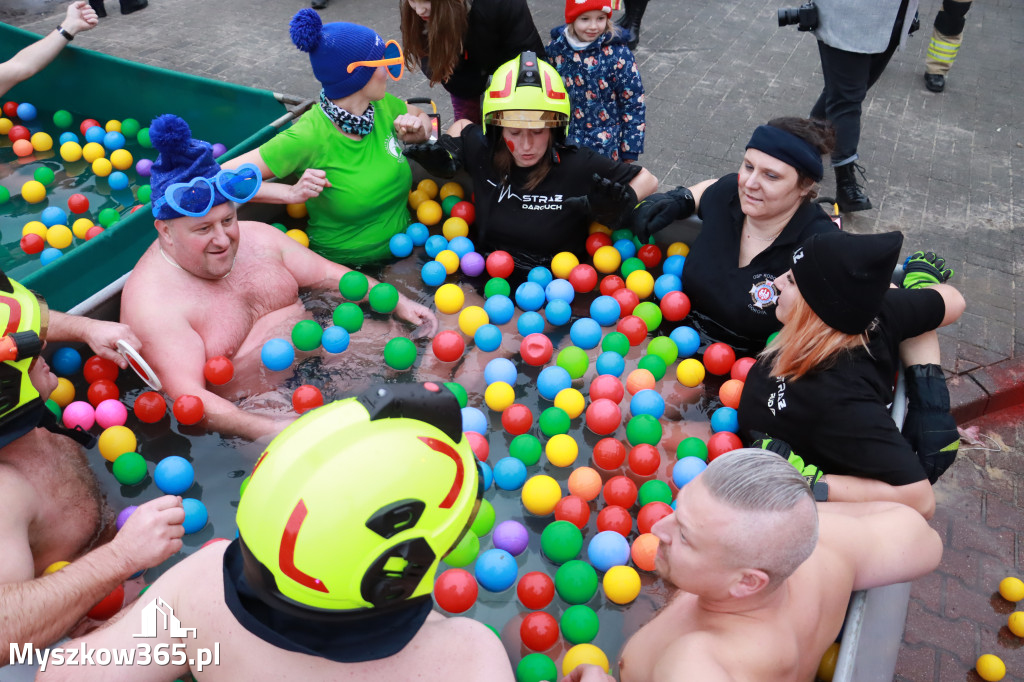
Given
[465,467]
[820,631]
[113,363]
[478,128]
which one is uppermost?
[465,467]

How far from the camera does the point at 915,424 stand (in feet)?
10.3

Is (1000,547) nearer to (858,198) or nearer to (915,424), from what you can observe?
(915,424)

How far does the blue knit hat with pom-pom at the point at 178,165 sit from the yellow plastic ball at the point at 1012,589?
414 cm

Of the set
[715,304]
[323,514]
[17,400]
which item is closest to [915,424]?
[715,304]

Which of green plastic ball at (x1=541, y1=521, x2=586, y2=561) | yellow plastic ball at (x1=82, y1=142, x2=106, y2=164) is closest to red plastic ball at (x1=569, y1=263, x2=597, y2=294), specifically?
green plastic ball at (x1=541, y1=521, x2=586, y2=561)

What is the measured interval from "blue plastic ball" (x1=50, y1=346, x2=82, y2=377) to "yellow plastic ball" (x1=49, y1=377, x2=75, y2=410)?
0.07 m

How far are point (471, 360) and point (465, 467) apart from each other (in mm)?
2515

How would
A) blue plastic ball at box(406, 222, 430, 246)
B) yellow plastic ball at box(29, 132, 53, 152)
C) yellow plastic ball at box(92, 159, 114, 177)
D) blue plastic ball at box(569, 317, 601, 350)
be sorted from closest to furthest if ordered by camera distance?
blue plastic ball at box(569, 317, 601, 350) < blue plastic ball at box(406, 222, 430, 246) < yellow plastic ball at box(92, 159, 114, 177) < yellow plastic ball at box(29, 132, 53, 152)

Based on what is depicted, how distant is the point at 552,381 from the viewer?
3.86m

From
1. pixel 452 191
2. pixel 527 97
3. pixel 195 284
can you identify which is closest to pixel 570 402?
pixel 527 97

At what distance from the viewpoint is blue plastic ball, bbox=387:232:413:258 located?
466 centimetres

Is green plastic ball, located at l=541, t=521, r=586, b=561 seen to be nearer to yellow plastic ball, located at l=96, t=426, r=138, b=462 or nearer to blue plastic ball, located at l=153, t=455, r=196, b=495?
blue plastic ball, located at l=153, t=455, r=196, b=495

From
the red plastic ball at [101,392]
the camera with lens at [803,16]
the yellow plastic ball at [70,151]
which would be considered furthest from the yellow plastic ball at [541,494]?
the yellow plastic ball at [70,151]

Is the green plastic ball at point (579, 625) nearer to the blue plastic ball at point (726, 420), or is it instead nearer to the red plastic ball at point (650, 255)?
the blue plastic ball at point (726, 420)
